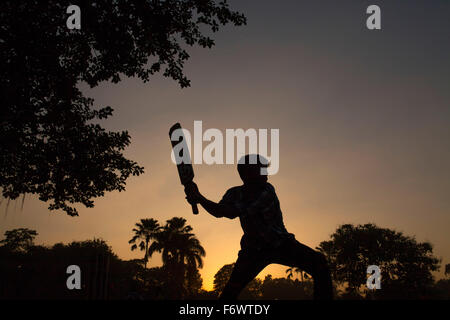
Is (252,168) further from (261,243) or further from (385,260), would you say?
(385,260)

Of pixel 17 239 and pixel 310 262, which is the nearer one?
pixel 310 262

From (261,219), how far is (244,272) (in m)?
0.57

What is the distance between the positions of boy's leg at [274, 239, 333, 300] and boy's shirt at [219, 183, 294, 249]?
0.36ft

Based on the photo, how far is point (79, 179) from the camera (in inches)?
350

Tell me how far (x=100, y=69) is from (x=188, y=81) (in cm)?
243

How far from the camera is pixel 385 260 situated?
127 ft

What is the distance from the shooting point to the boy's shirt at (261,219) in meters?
3.18

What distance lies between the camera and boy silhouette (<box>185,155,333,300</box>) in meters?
3.07

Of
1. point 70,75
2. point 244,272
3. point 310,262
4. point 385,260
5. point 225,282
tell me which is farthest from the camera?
point 225,282

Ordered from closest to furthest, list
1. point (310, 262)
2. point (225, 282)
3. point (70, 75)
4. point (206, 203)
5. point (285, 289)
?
point (310, 262) → point (206, 203) → point (70, 75) → point (225, 282) → point (285, 289)

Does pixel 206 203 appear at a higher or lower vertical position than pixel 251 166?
lower

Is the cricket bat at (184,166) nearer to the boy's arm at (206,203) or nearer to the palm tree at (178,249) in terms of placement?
the boy's arm at (206,203)

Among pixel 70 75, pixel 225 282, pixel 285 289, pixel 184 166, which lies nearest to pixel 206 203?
pixel 184 166
